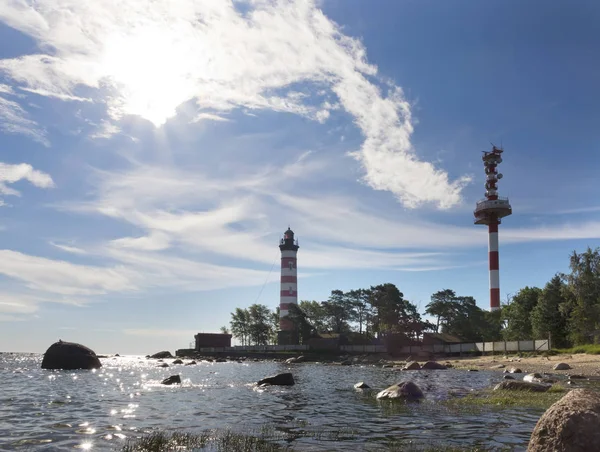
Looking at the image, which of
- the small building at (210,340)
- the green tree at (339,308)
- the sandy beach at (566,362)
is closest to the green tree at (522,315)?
the sandy beach at (566,362)

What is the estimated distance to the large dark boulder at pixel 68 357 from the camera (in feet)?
172

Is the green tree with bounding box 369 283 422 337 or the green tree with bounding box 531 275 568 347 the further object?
the green tree with bounding box 369 283 422 337

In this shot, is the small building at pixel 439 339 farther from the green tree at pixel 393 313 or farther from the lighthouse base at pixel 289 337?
the lighthouse base at pixel 289 337

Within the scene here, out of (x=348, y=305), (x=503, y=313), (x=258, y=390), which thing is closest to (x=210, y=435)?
(x=258, y=390)

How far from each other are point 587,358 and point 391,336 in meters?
48.8

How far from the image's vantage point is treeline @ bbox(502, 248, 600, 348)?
199 ft

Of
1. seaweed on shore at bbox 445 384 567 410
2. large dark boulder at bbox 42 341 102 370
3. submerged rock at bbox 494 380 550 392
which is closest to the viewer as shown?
seaweed on shore at bbox 445 384 567 410

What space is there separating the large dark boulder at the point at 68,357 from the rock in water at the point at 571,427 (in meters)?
53.7

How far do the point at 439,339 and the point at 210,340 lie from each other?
208ft

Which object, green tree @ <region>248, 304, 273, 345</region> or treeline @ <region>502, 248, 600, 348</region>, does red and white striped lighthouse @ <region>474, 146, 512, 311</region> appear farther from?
green tree @ <region>248, 304, 273, 345</region>

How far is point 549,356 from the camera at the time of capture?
55.6 meters

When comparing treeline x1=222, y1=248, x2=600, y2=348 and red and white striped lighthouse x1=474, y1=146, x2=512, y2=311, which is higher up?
red and white striped lighthouse x1=474, y1=146, x2=512, y2=311

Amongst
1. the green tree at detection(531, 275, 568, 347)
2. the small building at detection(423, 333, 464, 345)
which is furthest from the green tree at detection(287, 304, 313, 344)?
the green tree at detection(531, 275, 568, 347)

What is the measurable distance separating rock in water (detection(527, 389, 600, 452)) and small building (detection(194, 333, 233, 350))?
127116mm
